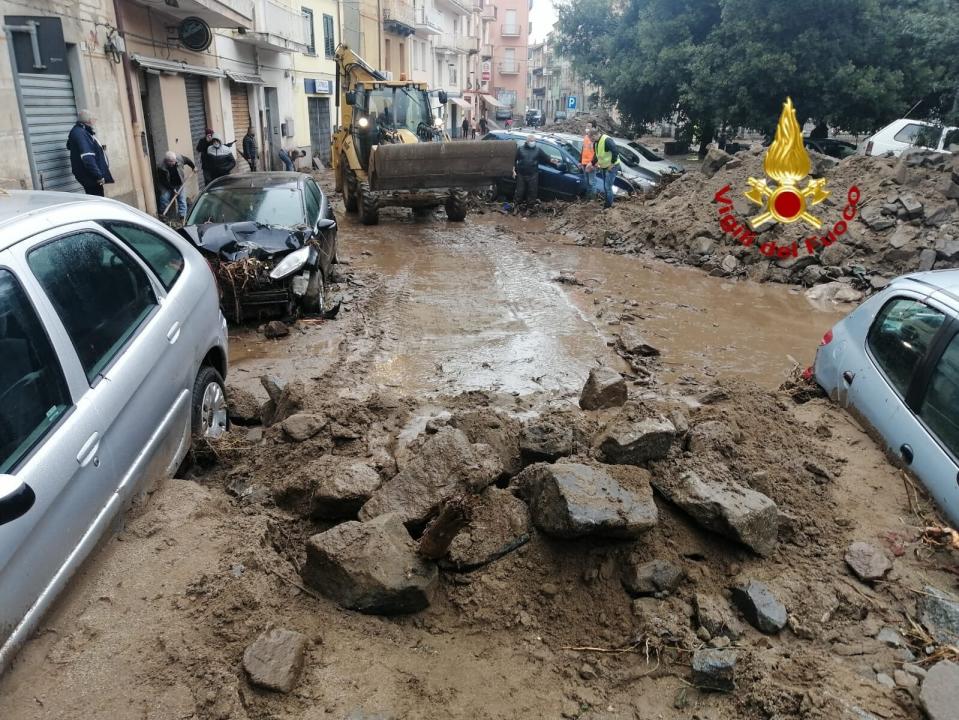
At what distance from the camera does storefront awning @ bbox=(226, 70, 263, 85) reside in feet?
61.9

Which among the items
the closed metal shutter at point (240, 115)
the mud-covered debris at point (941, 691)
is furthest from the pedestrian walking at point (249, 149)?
the mud-covered debris at point (941, 691)

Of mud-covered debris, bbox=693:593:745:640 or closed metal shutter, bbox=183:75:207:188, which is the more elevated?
closed metal shutter, bbox=183:75:207:188

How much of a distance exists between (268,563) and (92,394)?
3.16 feet

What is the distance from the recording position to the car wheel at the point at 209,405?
3.93 meters

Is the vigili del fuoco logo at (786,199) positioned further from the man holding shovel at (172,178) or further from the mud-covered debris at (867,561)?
the man holding shovel at (172,178)

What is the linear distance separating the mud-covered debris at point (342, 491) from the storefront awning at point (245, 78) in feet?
59.4

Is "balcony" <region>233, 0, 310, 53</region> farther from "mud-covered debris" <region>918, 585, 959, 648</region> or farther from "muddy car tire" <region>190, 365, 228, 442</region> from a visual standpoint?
"mud-covered debris" <region>918, 585, 959, 648</region>

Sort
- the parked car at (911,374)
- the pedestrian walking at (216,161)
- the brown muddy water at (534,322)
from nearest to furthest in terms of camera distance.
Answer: the parked car at (911,374)
the brown muddy water at (534,322)
the pedestrian walking at (216,161)

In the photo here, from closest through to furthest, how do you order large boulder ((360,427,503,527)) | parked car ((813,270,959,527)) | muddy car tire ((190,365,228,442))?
1. large boulder ((360,427,503,527))
2. parked car ((813,270,959,527))
3. muddy car tire ((190,365,228,442))

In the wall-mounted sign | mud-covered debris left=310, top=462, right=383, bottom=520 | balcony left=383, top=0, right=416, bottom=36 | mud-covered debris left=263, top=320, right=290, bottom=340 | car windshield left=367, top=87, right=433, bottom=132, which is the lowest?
mud-covered debris left=263, top=320, right=290, bottom=340

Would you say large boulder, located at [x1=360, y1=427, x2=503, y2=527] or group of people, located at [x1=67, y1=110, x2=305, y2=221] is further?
group of people, located at [x1=67, y1=110, x2=305, y2=221]

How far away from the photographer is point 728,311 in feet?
30.7

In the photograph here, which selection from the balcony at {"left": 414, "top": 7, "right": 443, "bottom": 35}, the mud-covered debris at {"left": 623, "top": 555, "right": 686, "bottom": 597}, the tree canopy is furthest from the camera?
the balcony at {"left": 414, "top": 7, "right": 443, "bottom": 35}

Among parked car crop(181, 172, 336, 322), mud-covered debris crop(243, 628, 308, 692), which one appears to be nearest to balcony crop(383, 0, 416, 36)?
parked car crop(181, 172, 336, 322)
